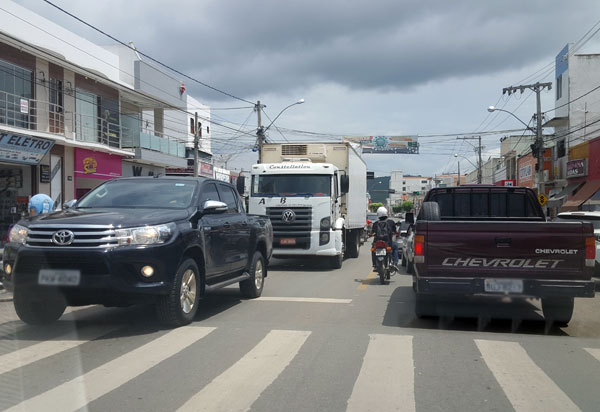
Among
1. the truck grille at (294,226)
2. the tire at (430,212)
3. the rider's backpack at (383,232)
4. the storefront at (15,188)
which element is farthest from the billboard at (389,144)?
the tire at (430,212)

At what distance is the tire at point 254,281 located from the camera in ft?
31.9

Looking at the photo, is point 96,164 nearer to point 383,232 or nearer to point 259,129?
point 259,129

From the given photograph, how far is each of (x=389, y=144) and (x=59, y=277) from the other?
192 ft

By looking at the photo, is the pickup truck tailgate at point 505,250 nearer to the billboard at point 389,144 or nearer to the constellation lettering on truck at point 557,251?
the constellation lettering on truck at point 557,251

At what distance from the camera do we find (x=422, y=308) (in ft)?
27.7

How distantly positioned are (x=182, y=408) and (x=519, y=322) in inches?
218

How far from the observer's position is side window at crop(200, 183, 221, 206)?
8.23m

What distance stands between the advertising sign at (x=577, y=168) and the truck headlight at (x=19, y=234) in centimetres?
3109

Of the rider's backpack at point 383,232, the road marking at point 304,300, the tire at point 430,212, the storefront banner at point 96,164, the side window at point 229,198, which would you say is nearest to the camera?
the tire at point 430,212

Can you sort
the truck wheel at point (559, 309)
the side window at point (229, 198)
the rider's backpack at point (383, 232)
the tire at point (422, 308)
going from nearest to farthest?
the truck wheel at point (559, 309)
the tire at point (422, 308)
the side window at point (229, 198)
the rider's backpack at point (383, 232)

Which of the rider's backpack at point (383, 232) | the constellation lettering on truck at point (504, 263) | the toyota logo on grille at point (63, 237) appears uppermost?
the toyota logo on grille at point (63, 237)

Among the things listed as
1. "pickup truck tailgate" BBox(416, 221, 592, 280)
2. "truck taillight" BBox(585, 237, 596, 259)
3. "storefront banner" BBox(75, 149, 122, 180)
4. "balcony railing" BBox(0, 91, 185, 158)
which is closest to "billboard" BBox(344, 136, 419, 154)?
"balcony railing" BBox(0, 91, 185, 158)

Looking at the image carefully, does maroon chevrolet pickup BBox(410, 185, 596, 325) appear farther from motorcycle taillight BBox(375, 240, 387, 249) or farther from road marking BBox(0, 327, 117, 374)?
motorcycle taillight BBox(375, 240, 387, 249)

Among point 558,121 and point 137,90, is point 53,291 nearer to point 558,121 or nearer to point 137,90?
point 137,90
